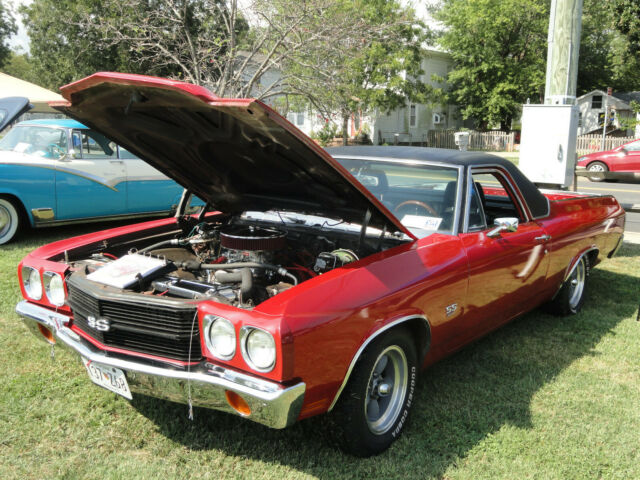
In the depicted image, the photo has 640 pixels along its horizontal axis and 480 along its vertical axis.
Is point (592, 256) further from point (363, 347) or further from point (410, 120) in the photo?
point (410, 120)

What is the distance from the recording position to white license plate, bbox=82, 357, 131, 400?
2.66 meters

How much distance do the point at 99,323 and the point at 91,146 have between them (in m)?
6.21

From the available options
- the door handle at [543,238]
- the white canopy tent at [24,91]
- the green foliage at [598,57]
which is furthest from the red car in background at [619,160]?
the green foliage at [598,57]

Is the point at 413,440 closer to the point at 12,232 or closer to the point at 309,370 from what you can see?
the point at 309,370

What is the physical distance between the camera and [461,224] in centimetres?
359

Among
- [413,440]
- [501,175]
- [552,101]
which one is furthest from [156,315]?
[552,101]

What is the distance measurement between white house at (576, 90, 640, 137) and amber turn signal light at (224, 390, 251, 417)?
4345 centimetres

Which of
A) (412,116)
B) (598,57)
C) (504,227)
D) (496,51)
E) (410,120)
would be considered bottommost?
(504,227)

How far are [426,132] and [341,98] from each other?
27966 mm

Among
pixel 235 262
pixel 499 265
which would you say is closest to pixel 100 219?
pixel 235 262

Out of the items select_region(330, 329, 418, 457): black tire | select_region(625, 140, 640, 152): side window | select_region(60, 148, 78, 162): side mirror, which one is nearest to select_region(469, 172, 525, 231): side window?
select_region(330, 329, 418, 457): black tire

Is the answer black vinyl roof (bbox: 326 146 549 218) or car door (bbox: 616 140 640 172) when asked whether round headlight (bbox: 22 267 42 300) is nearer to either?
black vinyl roof (bbox: 326 146 549 218)

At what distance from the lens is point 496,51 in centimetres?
3491

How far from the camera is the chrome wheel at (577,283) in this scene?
5113mm
